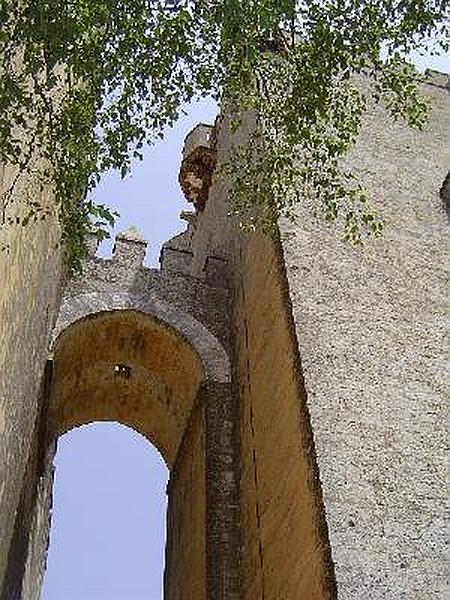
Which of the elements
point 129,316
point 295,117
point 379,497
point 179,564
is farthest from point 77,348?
point 295,117

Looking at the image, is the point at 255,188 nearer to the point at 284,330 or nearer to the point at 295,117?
the point at 295,117

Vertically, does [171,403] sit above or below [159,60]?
above

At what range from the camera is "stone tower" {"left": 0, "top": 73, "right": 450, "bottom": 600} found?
24.2ft

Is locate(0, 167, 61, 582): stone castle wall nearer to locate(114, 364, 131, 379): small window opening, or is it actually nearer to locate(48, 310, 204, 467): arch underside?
locate(48, 310, 204, 467): arch underside

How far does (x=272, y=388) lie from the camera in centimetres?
980

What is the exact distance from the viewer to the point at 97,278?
496 inches

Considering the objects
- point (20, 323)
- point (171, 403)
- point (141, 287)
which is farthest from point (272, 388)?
point (171, 403)

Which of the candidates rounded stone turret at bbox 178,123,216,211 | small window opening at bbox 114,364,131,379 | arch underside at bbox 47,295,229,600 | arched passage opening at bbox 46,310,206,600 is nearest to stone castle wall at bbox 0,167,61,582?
arch underside at bbox 47,295,229,600

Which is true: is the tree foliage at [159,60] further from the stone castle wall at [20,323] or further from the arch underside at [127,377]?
the arch underside at [127,377]

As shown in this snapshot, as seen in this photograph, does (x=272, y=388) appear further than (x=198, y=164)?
No

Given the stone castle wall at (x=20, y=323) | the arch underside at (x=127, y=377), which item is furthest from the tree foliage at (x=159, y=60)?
the arch underside at (x=127, y=377)

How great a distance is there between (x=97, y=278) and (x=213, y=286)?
196 centimetres

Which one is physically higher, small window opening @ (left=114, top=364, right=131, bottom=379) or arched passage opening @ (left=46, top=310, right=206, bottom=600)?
small window opening @ (left=114, top=364, right=131, bottom=379)

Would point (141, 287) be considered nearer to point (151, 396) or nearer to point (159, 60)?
point (151, 396)
